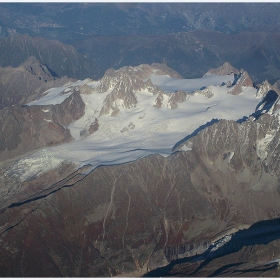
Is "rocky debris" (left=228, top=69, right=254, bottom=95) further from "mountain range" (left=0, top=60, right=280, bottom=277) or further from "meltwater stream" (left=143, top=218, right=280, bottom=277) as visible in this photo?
"meltwater stream" (left=143, top=218, right=280, bottom=277)

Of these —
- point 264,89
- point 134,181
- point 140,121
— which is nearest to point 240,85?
point 264,89

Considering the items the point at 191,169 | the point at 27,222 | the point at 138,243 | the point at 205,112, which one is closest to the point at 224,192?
the point at 191,169

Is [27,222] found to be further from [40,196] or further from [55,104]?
[55,104]

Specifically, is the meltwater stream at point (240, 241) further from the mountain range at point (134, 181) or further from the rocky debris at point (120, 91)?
the rocky debris at point (120, 91)

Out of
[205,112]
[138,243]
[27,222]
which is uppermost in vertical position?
[205,112]

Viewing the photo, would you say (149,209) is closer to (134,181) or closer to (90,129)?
(134,181)

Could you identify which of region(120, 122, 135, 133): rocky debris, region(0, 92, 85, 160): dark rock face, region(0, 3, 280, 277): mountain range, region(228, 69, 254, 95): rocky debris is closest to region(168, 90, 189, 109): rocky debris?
region(0, 3, 280, 277): mountain range
